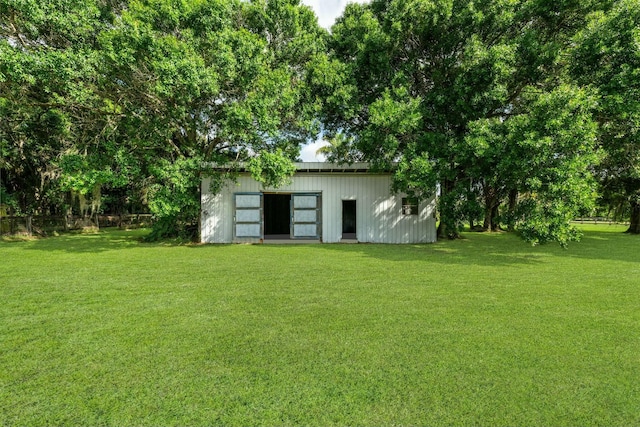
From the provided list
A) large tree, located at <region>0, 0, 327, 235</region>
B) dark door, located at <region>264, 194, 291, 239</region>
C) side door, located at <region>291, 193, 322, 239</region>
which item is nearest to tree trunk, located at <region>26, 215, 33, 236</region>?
large tree, located at <region>0, 0, 327, 235</region>

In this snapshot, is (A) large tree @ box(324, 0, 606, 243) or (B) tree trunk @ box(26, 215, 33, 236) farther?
(B) tree trunk @ box(26, 215, 33, 236)

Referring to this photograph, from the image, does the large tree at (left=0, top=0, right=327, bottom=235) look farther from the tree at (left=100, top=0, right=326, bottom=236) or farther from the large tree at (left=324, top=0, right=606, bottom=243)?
the large tree at (left=324, top=0, right=606, bottom=243)

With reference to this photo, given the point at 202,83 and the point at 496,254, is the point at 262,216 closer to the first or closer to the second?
the point at 202,83

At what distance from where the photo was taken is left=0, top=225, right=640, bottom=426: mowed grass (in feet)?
6.68

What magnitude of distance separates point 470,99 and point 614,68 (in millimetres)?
3268

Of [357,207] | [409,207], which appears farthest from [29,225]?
[409,207]

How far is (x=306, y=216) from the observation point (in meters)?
11.8

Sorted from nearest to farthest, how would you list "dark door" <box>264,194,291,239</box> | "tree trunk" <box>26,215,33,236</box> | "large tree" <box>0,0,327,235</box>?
"large tree" <box>0,0,327,235</box>
"tree trunk" <box>26,215,33,236</box>
"dark door" <box>264,194,291,239</box>

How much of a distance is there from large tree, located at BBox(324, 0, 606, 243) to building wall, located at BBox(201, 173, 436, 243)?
1.21m

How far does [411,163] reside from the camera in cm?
948

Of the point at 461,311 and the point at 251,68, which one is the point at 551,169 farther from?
the point at 251,68

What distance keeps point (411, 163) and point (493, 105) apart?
3348 mm

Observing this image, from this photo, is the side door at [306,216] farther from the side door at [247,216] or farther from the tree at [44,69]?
the tree at [44,69]

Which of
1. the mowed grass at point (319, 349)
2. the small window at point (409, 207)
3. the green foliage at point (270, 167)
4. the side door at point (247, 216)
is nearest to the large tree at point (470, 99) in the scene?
the small window at point (409, 207)
